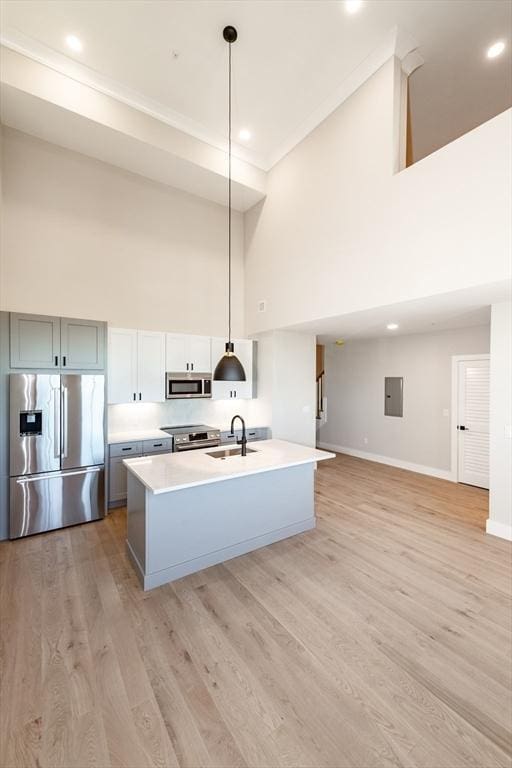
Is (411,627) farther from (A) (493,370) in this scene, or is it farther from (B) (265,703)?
(A) (493,370)

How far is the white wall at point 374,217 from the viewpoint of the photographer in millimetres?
2834

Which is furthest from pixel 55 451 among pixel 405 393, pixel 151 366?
pixel 405 393

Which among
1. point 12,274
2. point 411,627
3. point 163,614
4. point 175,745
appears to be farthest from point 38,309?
point 411,627

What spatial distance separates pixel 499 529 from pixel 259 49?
5.86m

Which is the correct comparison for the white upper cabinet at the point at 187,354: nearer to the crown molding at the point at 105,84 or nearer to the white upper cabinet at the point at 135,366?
the white upper cabinet at the point at 135,366

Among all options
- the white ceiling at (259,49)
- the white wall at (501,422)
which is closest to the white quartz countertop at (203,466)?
the white wall at (501,422)

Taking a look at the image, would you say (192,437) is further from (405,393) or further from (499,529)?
(405,393)

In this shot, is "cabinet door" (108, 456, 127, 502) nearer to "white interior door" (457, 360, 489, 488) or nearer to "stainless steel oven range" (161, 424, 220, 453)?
"stainless steel oven range" (161, 424, 220, 453)

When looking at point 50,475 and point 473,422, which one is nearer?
point 50,475

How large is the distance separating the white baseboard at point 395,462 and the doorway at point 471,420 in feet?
0.76

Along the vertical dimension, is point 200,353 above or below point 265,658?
above

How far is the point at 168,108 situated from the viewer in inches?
168

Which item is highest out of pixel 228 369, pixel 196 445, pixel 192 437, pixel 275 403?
pixel 228 369

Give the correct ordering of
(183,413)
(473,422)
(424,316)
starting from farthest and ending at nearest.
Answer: (183,413), (473,422), (424,316)
